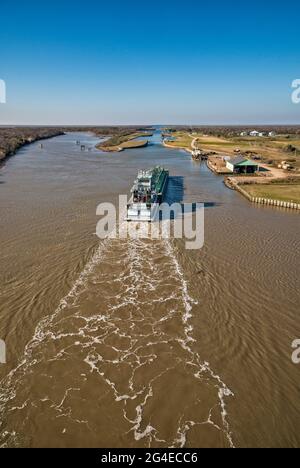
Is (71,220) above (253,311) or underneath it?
above

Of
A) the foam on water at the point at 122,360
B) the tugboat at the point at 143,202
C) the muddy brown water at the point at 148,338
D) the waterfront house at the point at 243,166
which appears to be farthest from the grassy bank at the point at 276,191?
the foam on water at the point at 122,360

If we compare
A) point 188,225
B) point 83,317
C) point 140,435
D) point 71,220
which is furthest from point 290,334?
A: point 71,220

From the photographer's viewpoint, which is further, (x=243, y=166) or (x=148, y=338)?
(x=243, y=166)

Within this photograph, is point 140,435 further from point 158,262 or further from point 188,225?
point 188,225

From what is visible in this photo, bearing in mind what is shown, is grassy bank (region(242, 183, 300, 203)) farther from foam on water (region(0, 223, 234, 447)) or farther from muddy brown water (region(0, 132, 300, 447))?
foam on water (region(0, 223, 234, 447))

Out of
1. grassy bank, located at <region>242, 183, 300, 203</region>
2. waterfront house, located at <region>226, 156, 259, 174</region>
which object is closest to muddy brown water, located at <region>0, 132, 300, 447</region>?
grassy bank, located at <region>242, 183, 300, 203</region>

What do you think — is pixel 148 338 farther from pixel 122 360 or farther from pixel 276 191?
pixel 276 191

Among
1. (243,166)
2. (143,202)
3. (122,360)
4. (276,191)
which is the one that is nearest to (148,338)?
(122,360)

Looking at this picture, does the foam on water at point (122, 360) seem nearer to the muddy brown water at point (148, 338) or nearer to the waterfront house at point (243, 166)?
the muddy brown water at point (148, 338)

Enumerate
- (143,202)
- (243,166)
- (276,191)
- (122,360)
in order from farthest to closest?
(243,166)
(276,191)
(143,202)
(122,360)
